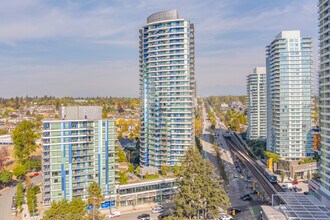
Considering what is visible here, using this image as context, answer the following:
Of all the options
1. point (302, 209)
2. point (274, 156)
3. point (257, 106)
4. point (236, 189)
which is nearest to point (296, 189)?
point (236, 189)

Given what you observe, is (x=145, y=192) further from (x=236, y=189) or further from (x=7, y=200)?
(x=7, y=200)

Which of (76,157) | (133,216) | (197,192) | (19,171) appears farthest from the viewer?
(19,171)

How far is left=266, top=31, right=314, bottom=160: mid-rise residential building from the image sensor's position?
255 ft

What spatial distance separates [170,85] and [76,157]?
1049 inches

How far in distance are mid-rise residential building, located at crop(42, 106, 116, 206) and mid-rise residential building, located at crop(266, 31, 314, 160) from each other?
46726mm

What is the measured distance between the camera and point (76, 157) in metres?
49.7

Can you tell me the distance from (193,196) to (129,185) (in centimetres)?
1493

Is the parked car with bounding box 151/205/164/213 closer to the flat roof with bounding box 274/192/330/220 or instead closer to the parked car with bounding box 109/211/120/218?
the parked car with bounding box 109/211/120/218

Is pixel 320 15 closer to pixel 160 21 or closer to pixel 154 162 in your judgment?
pixel 160 21

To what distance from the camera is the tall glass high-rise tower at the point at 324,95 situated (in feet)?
149

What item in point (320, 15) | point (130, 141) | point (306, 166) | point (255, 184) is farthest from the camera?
point (130, 141)

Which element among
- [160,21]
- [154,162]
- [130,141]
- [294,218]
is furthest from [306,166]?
[130,141]

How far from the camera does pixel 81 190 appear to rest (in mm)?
50188

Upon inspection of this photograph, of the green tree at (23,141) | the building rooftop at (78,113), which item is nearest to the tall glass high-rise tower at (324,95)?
the building rooftop at (78,113)
